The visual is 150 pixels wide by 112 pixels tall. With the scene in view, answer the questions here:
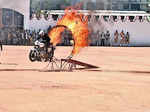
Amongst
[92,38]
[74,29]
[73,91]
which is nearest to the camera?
[73,91]

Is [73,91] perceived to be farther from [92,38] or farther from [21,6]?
[92,38]

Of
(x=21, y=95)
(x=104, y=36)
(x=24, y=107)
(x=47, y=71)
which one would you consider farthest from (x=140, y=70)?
(x=104, y=36)

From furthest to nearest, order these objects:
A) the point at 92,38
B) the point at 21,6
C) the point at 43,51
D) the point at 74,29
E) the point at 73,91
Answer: the point at 92,38
the point at 21,6
the point at 74,29
the point at 43,51
the point at 73,91

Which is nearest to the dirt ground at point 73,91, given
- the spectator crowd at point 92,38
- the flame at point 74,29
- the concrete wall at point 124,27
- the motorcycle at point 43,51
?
the motorcycle at point 43,51

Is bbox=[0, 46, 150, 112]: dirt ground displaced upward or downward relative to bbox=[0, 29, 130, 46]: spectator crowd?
downward

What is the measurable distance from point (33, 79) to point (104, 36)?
26.7 metres

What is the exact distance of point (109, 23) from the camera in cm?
4056

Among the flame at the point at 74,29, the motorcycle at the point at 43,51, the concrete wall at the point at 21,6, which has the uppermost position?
the concrete wall at the point at 21,6

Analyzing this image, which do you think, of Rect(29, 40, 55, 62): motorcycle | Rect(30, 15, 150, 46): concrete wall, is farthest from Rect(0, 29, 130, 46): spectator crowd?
Rect(29, 40, 55, 62): motorcycle

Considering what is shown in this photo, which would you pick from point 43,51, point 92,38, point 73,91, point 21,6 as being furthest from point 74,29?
point 92,38

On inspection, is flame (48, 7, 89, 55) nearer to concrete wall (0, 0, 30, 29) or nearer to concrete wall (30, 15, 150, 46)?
concrete wall (30, 15, 150, 46)

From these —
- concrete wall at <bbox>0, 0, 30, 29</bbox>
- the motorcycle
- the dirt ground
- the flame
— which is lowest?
the dirt ground

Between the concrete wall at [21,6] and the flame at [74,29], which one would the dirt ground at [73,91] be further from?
the concrete wall at [21,6]

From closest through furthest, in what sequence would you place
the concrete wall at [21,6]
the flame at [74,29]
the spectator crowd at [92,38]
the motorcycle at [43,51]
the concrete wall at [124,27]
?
the motorcycle at [43,51], the flame at [74,29], the concrete wall at [21,6], the spectator crowd at [92,38], the concrete wall at [124,27]
